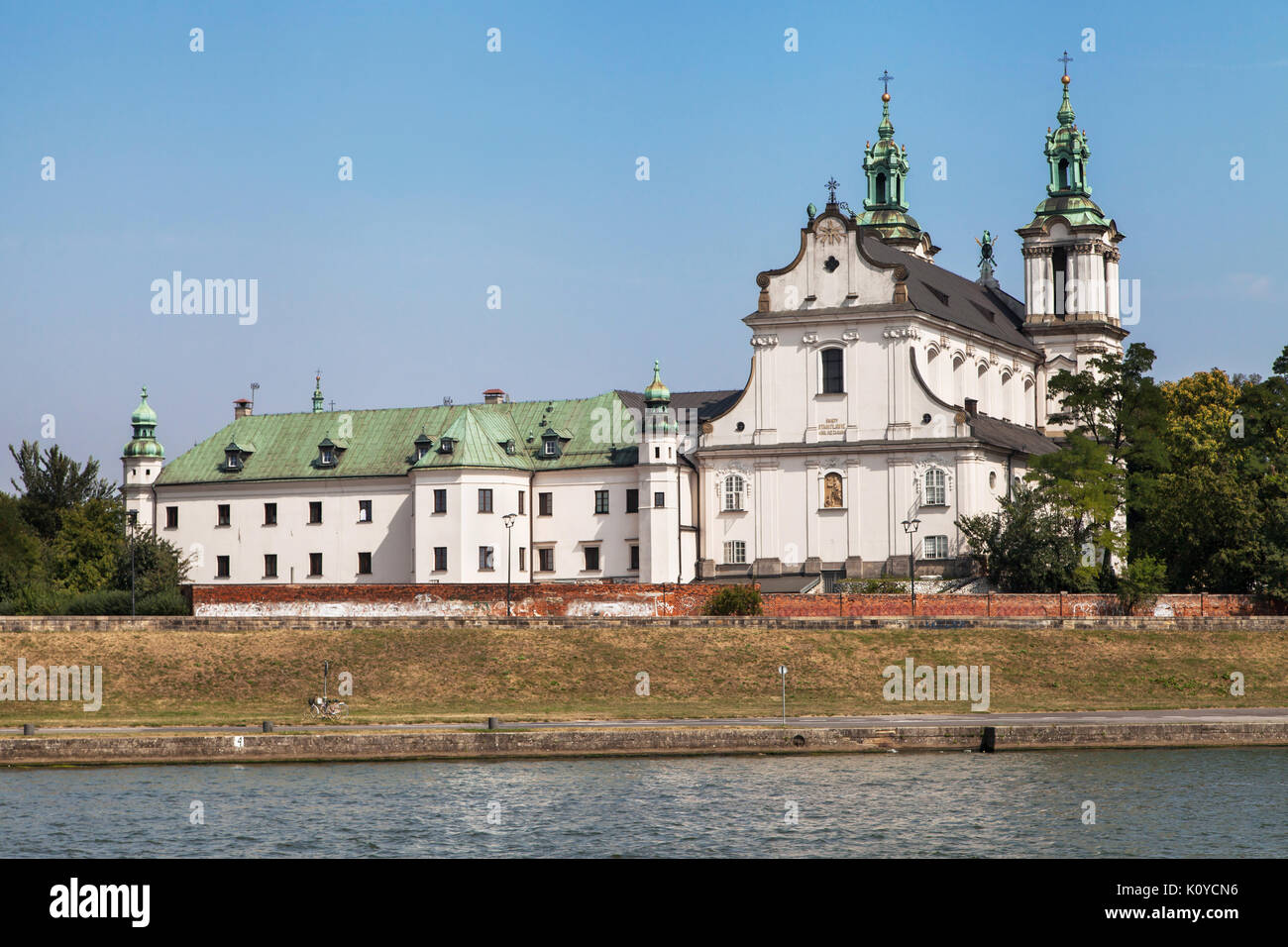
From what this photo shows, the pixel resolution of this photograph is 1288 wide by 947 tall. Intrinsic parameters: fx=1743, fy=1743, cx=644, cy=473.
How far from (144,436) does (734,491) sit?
28.9 metres

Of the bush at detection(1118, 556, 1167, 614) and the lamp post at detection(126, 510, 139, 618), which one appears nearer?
the bush at detection(1118, 556, 1167, 614)

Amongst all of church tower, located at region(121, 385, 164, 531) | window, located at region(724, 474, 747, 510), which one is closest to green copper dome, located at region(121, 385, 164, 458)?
church tower, located at region(121, 385, 164, 531)

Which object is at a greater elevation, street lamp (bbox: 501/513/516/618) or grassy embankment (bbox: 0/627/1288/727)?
street lamp (bbox: 501/513/516/618)

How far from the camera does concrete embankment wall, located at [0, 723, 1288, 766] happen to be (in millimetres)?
42688

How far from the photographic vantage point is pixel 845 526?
77.8 m

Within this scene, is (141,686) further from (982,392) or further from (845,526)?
(982,392)

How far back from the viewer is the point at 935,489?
76.4 meters

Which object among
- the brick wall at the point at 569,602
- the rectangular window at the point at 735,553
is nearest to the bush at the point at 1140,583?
the brick wall at the point at 569,602

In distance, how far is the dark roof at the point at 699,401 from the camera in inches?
3302

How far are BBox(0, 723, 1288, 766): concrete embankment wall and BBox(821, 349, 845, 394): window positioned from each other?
3536cm

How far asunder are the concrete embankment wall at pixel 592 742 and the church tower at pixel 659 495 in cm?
3218

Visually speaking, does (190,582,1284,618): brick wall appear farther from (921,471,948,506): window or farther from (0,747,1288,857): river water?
(0,747,1288,857): river water

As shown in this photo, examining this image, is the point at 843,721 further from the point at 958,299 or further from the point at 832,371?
the point at 958,299
